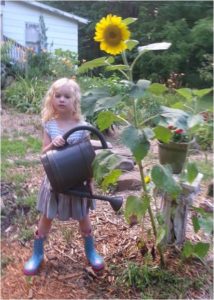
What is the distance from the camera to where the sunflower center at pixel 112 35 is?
173 cm

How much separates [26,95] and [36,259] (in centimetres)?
512

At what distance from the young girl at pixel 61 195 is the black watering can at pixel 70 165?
0.16 meters

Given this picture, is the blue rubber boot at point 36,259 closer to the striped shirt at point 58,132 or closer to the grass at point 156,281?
the grass at point 156,281

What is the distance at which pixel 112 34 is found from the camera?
1.75 metres

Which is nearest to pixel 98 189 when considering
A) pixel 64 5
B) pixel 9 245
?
pixel 9 245

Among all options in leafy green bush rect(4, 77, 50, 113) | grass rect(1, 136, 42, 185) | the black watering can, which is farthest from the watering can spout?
leafy green bush rect(4, 77, 50, 113)

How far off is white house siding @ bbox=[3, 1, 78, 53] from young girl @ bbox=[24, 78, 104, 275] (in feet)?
32.0

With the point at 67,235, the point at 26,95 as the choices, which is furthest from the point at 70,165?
the point at 26,95

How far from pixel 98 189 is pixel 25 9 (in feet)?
33.5

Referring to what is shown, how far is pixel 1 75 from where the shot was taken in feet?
27.5

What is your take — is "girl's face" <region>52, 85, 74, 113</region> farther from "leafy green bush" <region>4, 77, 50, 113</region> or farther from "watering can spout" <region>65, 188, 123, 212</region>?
"leafy green bush" <region>4, 77, 50, 113</region>

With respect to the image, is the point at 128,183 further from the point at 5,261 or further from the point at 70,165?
the point at 70,165

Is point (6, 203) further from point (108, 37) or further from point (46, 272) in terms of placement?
point (108, 37)

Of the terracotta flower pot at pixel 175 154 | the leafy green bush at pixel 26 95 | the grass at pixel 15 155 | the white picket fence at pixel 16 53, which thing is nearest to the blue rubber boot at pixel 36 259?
the terracotta flower pot at pixel 175 154
